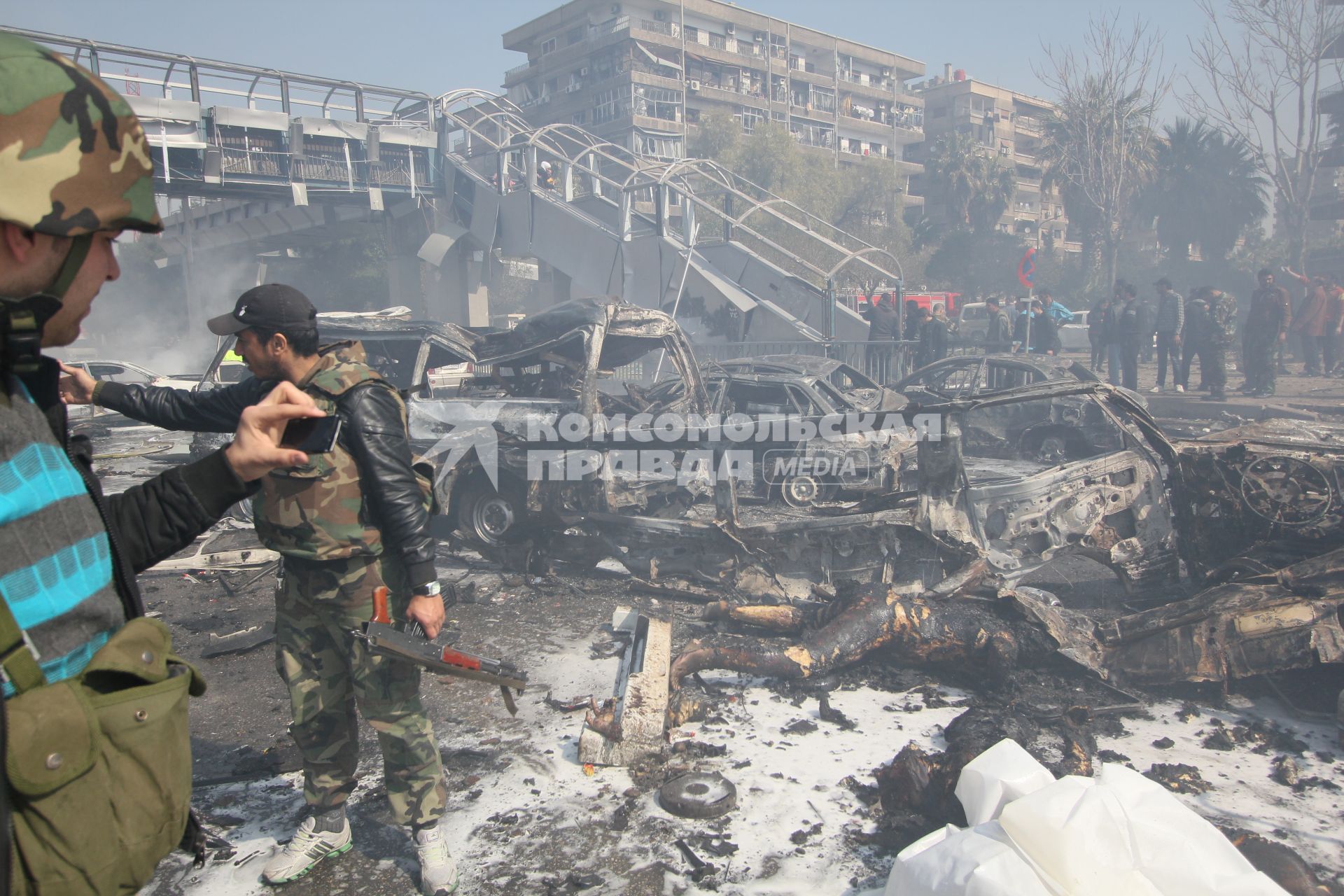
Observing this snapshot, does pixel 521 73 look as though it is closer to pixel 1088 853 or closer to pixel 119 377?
pixel 119 377

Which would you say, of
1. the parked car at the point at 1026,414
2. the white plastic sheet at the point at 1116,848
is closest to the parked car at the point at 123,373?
the parked car at the point at 1026,414

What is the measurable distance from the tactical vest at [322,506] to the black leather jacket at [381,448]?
0.04 m

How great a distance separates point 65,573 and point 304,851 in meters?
2.06

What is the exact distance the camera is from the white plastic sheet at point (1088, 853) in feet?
5.34

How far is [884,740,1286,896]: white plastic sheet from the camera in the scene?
64.1 inches

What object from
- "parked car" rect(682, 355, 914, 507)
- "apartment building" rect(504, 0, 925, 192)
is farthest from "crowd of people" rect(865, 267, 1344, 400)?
"apartment building" rect(504, 0, 925, 192)

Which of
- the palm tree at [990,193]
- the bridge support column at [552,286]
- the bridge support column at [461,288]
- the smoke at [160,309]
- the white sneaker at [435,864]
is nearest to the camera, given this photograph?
the white sneaker at [435,864]

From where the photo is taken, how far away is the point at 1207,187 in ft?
86.2

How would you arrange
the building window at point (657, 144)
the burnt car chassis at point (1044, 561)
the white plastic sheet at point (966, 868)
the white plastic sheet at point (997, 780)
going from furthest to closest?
the building window at point (657, 144) → the burnt car chassis at point (1044, 561) → the white plastic sheet at point (997, 780) → the white plastic sheet at point (966, 868)

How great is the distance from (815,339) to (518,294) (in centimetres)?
2670

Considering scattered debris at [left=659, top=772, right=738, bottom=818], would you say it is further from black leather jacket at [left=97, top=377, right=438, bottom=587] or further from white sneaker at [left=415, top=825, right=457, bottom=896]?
black leather jacket at [left=97, top=377, right=438, bottom=587]

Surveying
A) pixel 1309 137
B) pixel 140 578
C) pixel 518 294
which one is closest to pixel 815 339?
pixel 140 578

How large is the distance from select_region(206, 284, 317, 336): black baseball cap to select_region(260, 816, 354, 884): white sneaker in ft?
5.69

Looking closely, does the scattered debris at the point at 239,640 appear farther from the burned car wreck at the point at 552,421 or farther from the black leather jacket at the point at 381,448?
the black leather jacket at the point at 381,448
